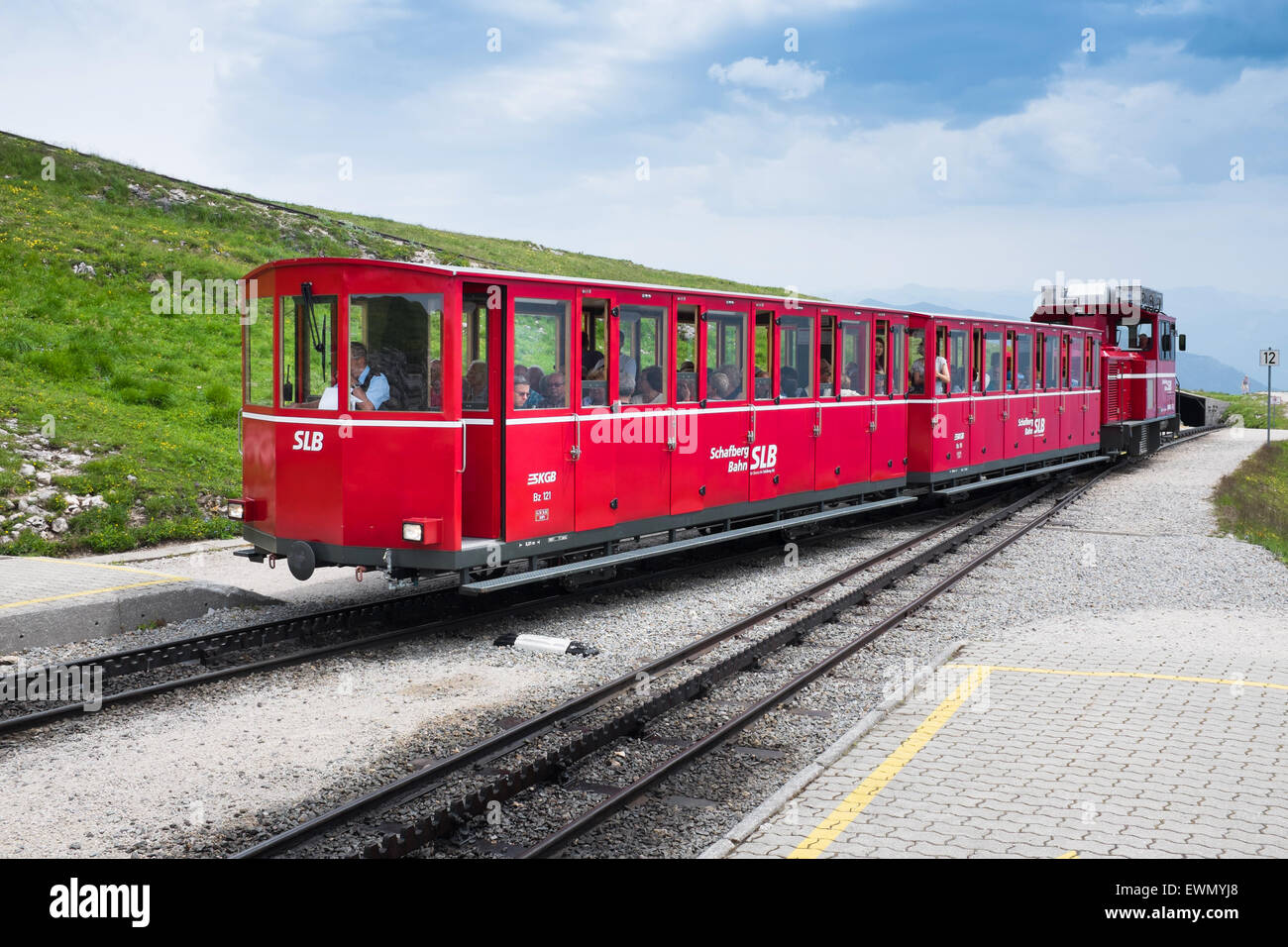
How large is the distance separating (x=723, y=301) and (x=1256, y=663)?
631 centimetres

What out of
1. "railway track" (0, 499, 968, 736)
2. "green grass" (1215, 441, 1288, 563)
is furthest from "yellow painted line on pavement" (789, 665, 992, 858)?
"green grass" (1215, 441, 1288, 563)

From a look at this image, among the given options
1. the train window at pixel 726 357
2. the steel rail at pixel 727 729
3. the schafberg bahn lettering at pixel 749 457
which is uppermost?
the train window at pixel 726 357

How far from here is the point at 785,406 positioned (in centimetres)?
1314

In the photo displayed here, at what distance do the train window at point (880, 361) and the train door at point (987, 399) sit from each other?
3056 millimetres

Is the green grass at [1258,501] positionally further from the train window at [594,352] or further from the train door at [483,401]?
the train door at [483,401]

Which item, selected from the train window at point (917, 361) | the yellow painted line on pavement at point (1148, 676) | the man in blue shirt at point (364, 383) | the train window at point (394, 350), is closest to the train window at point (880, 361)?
the train window at point (917, 361)

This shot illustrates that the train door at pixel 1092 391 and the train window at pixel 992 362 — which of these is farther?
the train door at pixel 1092 391

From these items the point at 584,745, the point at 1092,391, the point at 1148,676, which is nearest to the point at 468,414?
the point at 584,745

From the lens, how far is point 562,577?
10.6 meters

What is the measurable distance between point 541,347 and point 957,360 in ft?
32.2

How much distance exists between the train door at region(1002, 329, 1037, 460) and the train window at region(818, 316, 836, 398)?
6747mm

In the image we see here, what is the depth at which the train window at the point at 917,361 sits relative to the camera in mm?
16547

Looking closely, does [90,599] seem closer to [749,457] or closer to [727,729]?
[727,729]

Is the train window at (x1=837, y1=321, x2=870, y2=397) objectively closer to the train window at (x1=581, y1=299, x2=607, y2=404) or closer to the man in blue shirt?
the train window at (x1=581, y1=299, x2=607, y2=404)
